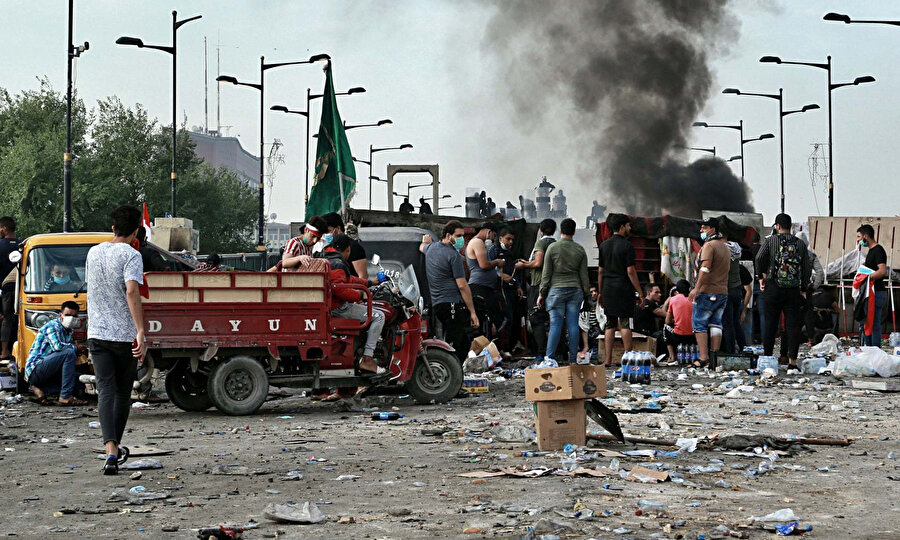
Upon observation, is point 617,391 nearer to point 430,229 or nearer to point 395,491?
point 395,491

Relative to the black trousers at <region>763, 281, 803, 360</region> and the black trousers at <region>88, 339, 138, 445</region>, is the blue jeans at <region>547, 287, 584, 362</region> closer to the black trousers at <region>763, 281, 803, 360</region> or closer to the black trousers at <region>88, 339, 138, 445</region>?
the black trousers at <region>763, 281, 803, 360</region>

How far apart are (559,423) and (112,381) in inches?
116

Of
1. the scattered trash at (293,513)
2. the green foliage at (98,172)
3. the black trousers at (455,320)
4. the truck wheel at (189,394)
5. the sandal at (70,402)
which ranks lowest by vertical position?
the sandal at (70,402)

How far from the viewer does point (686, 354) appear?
16828 mm

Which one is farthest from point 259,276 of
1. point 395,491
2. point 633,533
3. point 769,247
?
point 769,247

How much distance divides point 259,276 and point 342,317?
0.93 metres

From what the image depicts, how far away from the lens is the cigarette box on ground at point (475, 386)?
13.2 metres

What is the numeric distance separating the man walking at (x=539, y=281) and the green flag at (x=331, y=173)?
3241 mm

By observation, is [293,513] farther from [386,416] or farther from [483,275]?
[483,275]

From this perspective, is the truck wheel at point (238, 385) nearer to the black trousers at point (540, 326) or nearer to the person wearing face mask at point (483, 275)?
the person wearing face mask at point (483, 275)

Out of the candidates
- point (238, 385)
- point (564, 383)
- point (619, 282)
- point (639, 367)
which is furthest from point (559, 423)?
point (619, 282)

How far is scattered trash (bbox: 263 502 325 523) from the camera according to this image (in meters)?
6.01

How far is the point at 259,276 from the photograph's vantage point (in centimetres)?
1109

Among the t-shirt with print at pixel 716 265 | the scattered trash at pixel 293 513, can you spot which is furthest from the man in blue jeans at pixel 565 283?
the scattered trash at pixel 293 513
